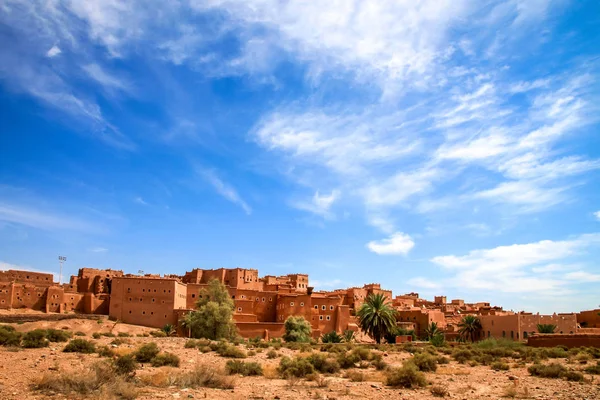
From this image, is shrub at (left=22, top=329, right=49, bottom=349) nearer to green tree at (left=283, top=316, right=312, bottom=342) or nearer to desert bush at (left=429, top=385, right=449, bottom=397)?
desert bush at (left=429, top=385, right=449, bottom=397)

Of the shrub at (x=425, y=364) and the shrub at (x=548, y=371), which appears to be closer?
the shrub at (x=548, y=371)

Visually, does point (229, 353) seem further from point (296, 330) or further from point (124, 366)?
point (296, 330)

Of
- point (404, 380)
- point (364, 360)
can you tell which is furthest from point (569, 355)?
A: point (404, 380)

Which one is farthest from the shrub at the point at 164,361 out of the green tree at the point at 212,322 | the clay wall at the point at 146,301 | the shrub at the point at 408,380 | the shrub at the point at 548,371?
the clay wall at the point at 146,301

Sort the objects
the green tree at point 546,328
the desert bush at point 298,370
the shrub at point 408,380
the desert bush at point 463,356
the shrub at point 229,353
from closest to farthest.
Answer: the shrub at point 408,380 < the desert bush at point 298,370 < the shrub at point 229,353 < the desert bush at point 463,356 < the green tree at point 546,328

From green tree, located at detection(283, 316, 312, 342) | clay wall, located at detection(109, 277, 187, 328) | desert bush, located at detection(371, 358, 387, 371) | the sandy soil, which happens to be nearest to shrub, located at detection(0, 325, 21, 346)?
the sandy soil

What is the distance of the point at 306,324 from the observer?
62.8 m

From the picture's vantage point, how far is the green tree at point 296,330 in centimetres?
5953

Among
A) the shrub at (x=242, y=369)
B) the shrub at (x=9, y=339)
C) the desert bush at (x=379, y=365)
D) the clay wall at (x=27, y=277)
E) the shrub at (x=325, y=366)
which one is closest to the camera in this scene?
the shrub at (x=242, y=369)

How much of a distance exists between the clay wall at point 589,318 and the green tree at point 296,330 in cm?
3936

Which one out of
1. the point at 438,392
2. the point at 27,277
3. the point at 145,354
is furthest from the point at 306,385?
the point at 27,277

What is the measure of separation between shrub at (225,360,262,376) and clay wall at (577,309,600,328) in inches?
2380

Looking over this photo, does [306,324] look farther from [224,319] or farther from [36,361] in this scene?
[36,361]

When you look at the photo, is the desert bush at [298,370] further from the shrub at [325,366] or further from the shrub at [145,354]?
the shrub at [145,354]
